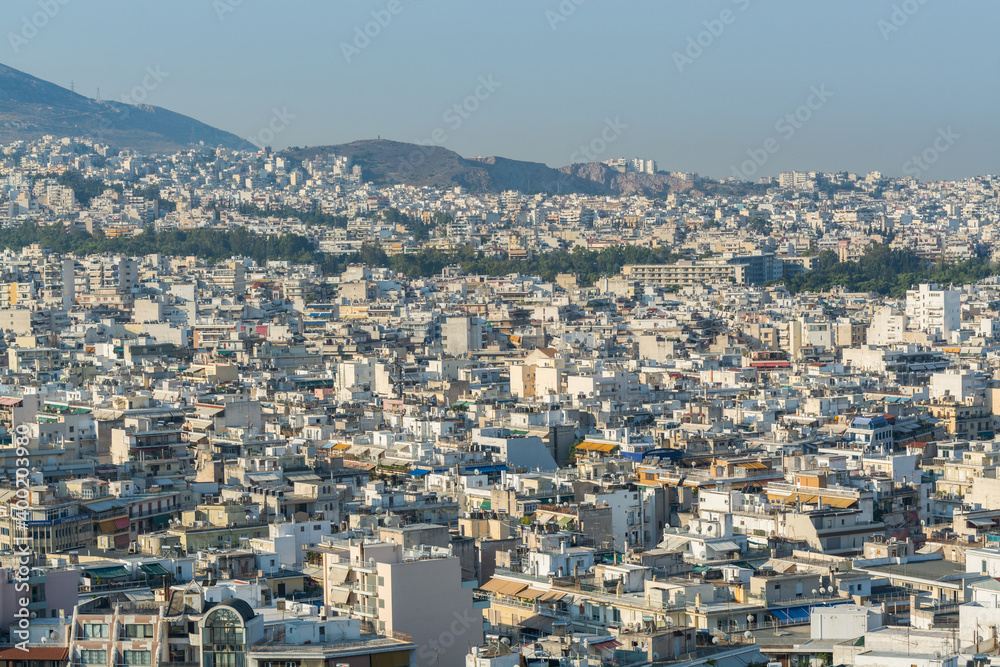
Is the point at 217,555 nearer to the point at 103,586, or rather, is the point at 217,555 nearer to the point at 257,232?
the point at 103,586

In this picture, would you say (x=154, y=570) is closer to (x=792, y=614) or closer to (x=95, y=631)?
(x=95, y=631)

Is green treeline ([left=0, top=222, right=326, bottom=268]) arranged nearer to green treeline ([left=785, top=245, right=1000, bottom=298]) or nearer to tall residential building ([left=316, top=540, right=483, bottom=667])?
green treeline ([left=785, top=245, right=1000, bottom=298])

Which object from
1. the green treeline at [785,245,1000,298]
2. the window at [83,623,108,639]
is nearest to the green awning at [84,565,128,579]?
the window at [83,623,108,639]

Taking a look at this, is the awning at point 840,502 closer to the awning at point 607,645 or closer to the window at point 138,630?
the awning at point 607,645

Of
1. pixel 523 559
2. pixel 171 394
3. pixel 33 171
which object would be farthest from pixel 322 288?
Result: pixel 523 559

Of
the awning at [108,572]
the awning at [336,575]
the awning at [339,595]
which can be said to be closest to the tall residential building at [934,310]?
the awning at [108,572]
